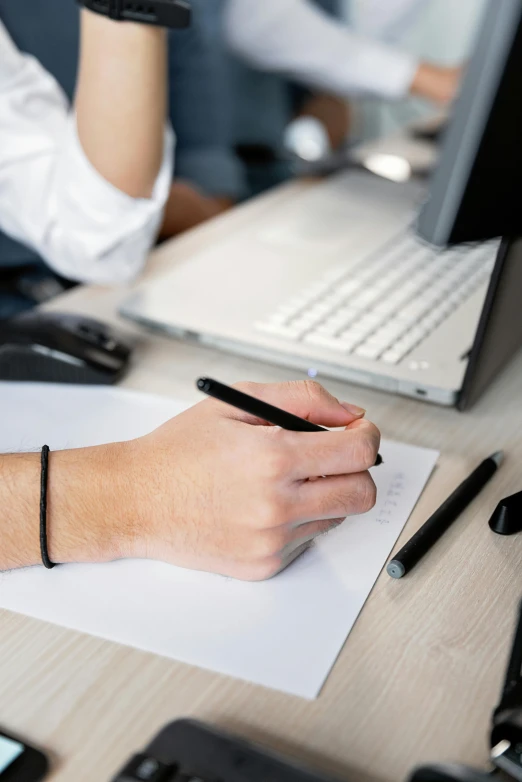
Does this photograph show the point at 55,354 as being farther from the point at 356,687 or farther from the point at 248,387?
the point at 356,687

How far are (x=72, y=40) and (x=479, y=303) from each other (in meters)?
1.00

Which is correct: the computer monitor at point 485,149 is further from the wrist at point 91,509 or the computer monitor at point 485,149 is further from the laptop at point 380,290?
the wrist at point 91,509

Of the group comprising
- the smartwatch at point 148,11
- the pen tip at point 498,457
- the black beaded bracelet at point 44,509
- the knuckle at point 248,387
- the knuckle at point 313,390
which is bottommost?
the black beaded bracelet at point 44,509

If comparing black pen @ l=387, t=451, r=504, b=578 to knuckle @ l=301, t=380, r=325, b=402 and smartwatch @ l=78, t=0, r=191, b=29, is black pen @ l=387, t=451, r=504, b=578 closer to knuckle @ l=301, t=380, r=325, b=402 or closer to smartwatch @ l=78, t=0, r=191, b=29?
knuckle @ l=301, t=380, r=325, b=402

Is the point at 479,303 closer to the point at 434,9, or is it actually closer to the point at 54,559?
the point at 54,559

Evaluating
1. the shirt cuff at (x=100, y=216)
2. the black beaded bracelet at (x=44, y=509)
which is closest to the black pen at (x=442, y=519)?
the black beaded bracelet at (x=44, y=509)

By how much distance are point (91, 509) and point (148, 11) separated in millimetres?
508

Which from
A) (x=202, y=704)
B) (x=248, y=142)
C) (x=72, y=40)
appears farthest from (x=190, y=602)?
(x=248, y=142)

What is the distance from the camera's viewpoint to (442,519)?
0.51 m

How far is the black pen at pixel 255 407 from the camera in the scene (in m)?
0.43

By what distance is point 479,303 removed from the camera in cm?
76

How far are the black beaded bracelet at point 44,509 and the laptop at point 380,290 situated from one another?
0.25 meters

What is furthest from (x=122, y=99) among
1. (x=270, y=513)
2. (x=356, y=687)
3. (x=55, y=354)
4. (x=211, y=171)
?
(x=211, y=171)

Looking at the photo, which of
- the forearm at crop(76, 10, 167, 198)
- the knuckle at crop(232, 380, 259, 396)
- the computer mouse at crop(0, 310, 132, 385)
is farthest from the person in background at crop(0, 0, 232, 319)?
the knuckle at crop(232, 380, 259, 396)
